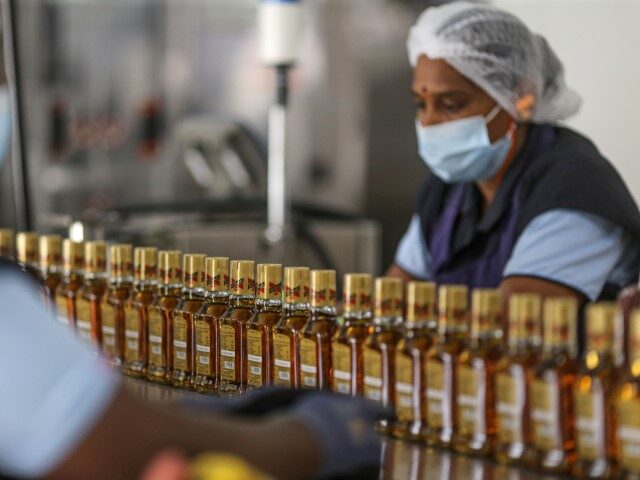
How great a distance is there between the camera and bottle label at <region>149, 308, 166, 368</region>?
238 centimetres

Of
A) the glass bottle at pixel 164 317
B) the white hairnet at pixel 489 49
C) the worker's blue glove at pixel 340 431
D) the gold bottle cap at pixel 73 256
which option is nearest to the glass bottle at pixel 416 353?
the worker's blue glove at pixel 340 431

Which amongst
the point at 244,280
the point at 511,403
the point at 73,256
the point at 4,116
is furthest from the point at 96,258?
the point at 511,403

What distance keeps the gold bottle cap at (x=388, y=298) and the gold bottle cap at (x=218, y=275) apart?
0.40 m

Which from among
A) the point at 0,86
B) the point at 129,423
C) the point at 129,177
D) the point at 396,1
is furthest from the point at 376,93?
the point at 129,423

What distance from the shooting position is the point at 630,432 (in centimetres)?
159

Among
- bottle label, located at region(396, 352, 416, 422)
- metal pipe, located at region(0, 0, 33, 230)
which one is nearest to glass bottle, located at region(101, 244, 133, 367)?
bottle label, located at region(396, 352, 416, 422)

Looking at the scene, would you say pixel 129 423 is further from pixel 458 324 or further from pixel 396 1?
pixel 396 1

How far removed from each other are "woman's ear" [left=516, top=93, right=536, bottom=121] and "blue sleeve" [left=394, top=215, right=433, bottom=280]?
444mm

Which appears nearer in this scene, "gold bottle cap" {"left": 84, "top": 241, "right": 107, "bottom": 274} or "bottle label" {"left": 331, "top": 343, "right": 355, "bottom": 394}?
"bottle label" {"left": 331, "top": 343, "right": 355, "bottom": 394}

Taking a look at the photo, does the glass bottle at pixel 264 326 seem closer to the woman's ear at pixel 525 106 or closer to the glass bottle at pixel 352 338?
the glass bottle at pixel 352 338

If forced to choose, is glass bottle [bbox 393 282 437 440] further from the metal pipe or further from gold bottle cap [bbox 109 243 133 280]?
the metal pipe

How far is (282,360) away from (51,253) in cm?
85

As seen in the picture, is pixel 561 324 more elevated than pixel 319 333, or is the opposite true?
pixel 561 324

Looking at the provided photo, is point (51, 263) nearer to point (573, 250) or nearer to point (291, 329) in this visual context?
point (291, 329)
